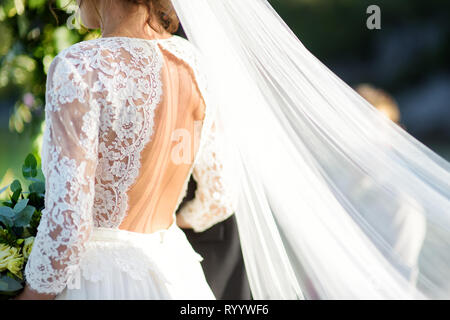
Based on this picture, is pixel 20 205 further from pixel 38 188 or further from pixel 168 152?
pixel 168 152

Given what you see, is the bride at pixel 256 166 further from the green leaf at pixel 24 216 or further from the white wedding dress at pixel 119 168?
the green leaf at pixel 24 216

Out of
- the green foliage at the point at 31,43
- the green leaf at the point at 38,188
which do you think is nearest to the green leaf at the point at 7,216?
the green leaf at the point at 38,188

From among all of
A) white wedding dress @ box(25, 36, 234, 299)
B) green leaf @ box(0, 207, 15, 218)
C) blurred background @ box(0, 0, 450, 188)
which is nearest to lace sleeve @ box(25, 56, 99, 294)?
white wedding dress @ box(25, 36, 234, 299)

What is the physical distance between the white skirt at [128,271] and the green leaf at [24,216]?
0.62 ft

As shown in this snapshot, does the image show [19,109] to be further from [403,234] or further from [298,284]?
[403,234]

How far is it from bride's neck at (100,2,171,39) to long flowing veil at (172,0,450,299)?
0.08 metres

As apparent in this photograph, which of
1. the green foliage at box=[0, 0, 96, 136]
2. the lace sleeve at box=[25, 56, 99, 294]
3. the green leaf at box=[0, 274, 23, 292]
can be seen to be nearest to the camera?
the lace sleeve at box=[25, 56, 99, 294]

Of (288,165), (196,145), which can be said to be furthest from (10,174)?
(288,165)

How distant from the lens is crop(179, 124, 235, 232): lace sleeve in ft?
4.02

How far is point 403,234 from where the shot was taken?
985 mm

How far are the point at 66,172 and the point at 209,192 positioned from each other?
0.39m

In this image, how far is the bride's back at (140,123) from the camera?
0.99 metres

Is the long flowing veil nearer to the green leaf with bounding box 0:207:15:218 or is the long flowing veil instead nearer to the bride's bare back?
the bride's bare back

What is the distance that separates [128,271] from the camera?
104 centimetres
